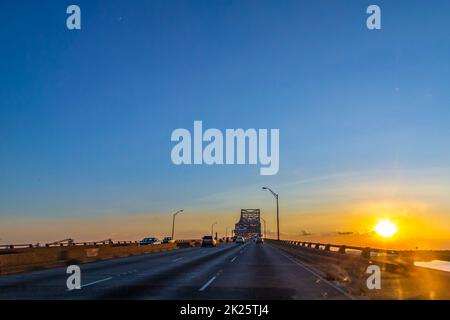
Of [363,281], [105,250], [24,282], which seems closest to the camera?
[363,281]

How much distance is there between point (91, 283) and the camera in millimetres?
17953

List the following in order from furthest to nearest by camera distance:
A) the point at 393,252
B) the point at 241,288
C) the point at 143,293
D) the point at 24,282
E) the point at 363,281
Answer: the point at 393,252 → the point at 24,282 → the point at 363,281 → the point at 241,288 → the point at 143,293

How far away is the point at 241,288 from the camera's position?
16.2m

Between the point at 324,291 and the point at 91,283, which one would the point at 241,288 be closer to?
the point at 324,291

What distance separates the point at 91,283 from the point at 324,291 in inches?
326

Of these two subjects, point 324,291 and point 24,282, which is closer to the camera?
point 324,291

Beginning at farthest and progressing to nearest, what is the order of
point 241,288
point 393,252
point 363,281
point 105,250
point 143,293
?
point 105,250 < point 393,252 < point 363,281 < point 241,288 < point 143,293

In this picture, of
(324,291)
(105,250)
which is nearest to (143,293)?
(324,291)
